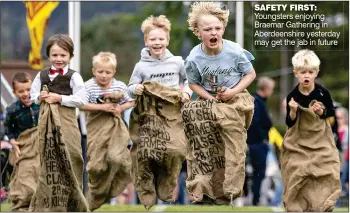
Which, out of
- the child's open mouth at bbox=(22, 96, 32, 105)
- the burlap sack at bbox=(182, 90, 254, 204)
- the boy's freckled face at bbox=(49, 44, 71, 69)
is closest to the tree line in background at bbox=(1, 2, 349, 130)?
the child's open mouth at bbox=(22, 96, 32, 105)

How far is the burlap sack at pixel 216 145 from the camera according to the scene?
12086 mm

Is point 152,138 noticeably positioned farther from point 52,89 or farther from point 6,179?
point 6,179

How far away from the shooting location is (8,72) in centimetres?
1848

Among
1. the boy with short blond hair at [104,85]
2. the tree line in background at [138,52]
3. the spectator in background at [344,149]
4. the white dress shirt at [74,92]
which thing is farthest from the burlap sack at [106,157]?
the tree line in background at [138,52]

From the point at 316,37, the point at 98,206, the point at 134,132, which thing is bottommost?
the point at 98,206

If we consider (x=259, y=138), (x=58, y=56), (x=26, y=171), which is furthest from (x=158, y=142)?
(x=259, y=138)

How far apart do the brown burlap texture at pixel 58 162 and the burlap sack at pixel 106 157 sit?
1364 mm

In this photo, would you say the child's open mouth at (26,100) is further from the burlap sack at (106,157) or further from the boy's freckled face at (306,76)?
the boy's freckled face at (306,76)

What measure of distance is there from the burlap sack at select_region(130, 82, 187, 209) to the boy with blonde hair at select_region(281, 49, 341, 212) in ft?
4.19

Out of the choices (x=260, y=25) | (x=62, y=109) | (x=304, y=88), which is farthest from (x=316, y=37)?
(x=62, y=109)

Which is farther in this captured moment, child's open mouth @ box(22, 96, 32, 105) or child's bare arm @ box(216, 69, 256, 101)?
child's open mouth @ box(22, 96, 32, 105)

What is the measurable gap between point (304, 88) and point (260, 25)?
403cm

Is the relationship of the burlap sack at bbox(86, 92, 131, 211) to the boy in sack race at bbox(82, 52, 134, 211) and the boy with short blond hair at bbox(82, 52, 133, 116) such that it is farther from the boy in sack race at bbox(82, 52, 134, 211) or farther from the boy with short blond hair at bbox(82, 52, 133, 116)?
the boy with short blond hair at bbox(82, 52, 133, 116)

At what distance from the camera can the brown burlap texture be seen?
42.5 ft
